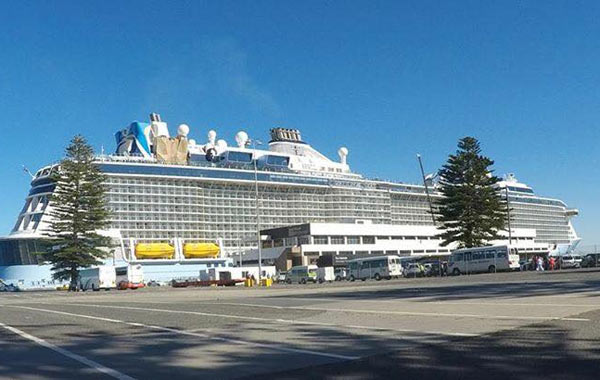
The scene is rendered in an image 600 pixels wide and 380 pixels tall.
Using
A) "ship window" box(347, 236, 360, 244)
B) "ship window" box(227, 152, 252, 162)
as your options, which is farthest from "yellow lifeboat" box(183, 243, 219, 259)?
"ship window" box(227, 152, 252, 162)

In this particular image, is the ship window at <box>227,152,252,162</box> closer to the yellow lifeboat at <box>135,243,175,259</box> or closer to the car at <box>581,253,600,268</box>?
the yellow lifeboat at <box>135,243,175,259</box>

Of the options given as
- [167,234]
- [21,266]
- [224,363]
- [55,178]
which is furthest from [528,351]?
[167,234]

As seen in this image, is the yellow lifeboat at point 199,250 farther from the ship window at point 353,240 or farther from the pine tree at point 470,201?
the pine tree at point 470,201

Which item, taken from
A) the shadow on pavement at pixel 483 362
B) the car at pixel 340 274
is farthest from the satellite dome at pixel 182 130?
the shadow on pavement at pixel 483 362

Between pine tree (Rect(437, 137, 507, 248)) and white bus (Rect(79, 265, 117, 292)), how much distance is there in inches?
1346

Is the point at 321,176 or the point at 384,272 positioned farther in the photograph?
the point at 321,176

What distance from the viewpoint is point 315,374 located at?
7188 mm

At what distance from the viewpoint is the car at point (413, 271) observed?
5859 centimetres

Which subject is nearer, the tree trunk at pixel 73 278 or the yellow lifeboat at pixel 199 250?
the tree trunk at pixel 73 278

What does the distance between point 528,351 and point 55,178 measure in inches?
2626

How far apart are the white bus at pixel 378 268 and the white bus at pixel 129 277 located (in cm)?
2159

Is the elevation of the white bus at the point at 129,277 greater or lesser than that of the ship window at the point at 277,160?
lesser

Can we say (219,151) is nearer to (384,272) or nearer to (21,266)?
(21,266)

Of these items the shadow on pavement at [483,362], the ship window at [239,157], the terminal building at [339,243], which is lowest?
the shadow on pavement at [483,362]
